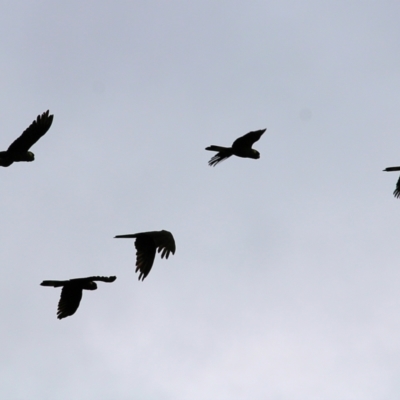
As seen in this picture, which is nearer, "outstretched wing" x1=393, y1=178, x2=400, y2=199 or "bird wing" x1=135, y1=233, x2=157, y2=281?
"bird wing" x1=135, y1=233, x2=157, y2=281

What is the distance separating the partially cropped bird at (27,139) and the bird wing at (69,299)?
159 inches

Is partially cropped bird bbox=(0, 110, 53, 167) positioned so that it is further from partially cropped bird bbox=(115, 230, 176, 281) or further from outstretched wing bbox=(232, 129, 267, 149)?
outstretched wing bbox=(232, 129, 267, 149)

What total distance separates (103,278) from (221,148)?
519 centimetres

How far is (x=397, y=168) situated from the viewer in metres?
23.2

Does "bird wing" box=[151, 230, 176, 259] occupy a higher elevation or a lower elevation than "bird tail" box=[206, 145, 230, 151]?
lower

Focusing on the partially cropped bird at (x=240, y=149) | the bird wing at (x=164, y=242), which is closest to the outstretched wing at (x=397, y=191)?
the partially cropped bird at (x=240, y=149)

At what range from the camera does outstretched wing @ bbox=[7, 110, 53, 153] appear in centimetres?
1844

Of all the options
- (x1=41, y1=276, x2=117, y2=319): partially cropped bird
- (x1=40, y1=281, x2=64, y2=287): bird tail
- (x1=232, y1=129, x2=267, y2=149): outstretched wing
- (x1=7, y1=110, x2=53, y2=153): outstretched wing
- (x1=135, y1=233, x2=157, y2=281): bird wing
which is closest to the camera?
(x1=135, y1=233, x2=157, y2=281): bird wing

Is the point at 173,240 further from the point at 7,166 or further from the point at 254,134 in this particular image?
the point at 7,166

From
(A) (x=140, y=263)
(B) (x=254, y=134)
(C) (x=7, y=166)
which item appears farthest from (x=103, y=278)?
(B) (x=254, y=134)

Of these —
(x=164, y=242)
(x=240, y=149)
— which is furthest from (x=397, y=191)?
(x=164, y=242)

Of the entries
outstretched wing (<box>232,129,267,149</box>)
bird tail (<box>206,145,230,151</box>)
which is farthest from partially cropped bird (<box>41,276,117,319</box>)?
outstretched wing (<box>232,129,267,149</box>)

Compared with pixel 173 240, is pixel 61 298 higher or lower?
lower

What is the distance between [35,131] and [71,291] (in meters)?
4.51
